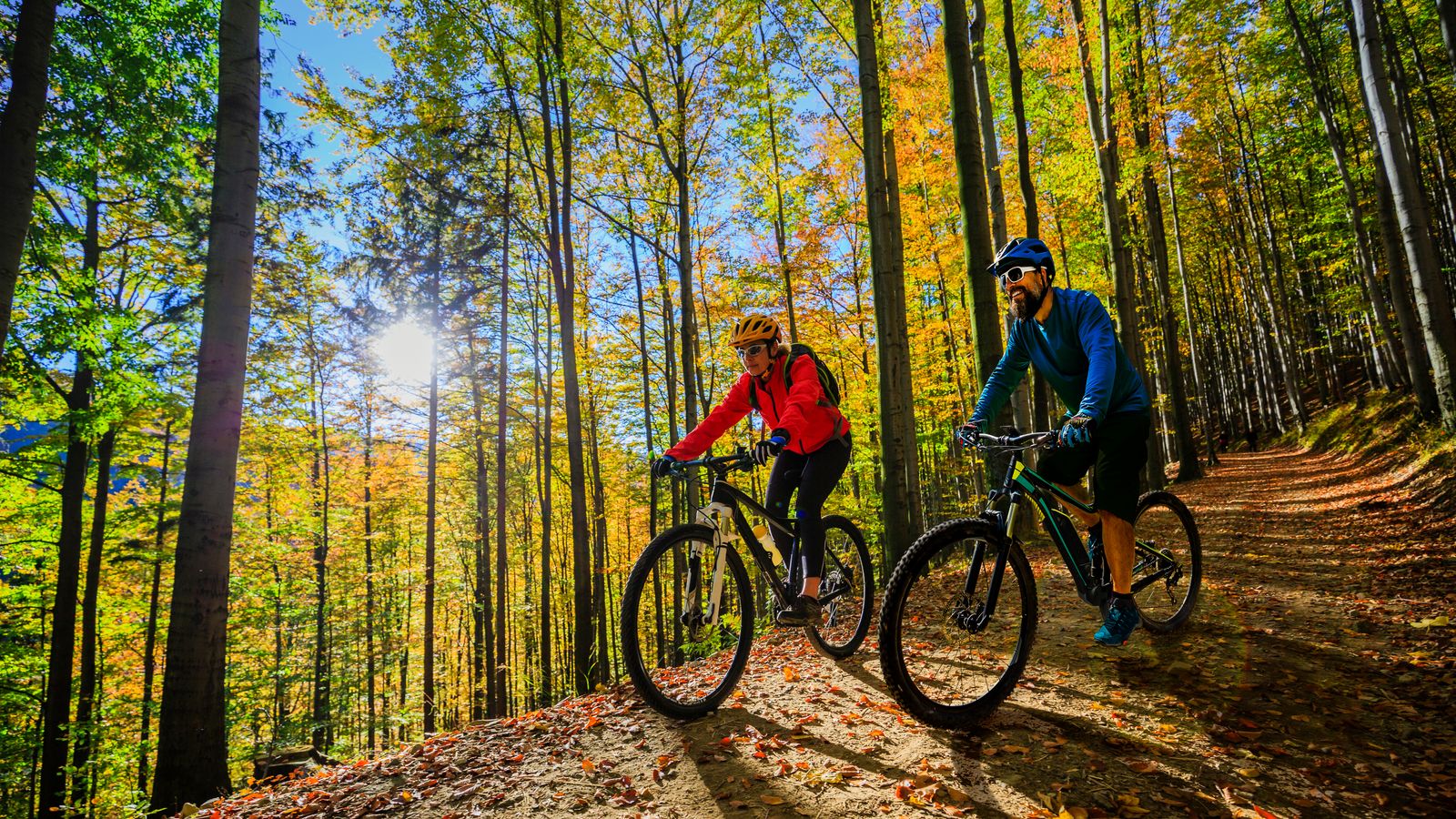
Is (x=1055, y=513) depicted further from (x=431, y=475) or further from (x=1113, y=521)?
(x=431, y=475)

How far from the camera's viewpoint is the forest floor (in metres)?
2.29

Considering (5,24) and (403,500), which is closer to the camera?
(5,24)

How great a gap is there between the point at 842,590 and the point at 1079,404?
2.21 metres

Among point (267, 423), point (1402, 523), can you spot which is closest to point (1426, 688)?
point (1402, 523)

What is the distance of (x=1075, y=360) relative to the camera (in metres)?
3.37

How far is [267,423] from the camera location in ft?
55.9

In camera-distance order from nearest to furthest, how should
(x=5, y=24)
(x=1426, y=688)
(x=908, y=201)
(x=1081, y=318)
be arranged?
1. (x=1426, y=688)
2. (x=1081, y=318)
3. (x=5, y=24)
4. (x=908, y=201)

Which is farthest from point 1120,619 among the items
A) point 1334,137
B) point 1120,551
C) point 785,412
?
point 1334,137

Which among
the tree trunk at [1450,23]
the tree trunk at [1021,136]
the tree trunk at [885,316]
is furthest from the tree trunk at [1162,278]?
the tree trunk at [885,316]

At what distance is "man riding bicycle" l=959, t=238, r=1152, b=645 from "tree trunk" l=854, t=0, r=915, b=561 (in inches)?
145

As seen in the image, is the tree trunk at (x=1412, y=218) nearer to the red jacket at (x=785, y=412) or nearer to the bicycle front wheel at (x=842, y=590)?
the bicycle front wheel at (x=842, y=590)

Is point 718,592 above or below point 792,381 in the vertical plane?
below

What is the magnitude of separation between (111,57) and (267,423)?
1203 centimetres

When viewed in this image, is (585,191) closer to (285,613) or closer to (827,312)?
(827,312)
